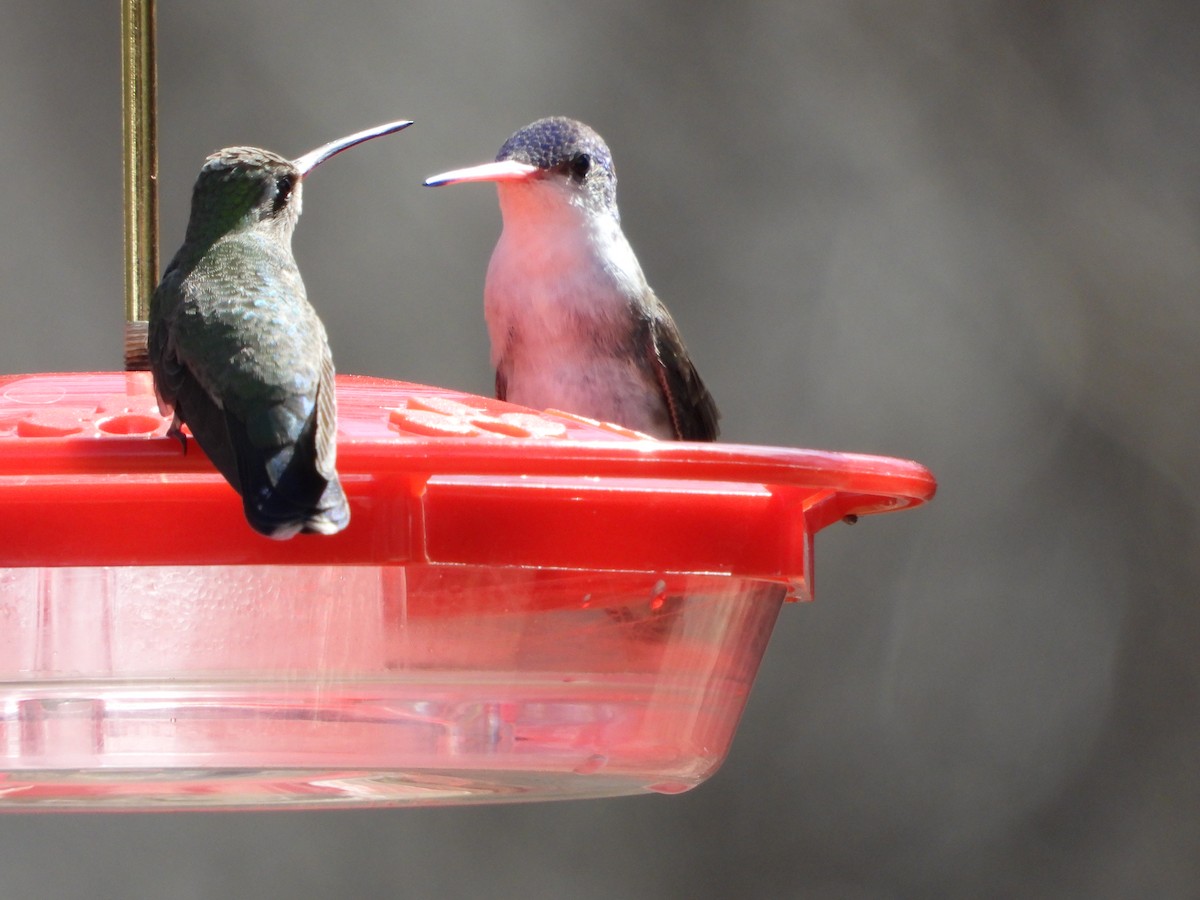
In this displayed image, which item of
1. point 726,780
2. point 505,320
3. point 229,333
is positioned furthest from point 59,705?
point 726,780

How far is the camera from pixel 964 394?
4301 millimetres

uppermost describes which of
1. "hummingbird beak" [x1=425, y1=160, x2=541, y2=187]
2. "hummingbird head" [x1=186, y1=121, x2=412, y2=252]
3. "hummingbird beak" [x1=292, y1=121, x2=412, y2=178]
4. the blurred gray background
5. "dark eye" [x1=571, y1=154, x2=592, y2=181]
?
"hummingbird beak" [x1=292, y1=121, x2=412, y2=178]

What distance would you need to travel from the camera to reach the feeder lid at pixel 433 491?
1.21 meters

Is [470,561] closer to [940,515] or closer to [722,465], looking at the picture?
[722,465]

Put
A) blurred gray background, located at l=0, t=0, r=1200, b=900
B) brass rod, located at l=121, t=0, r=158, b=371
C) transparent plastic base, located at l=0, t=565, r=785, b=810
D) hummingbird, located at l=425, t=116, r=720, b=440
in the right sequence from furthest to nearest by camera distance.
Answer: blurred gray background, located at l=0, t=0, r=1200, b=900, hummingbird, located at l=425, t=116, r=720, b=440, brass rod, located at l=121, t=0, r=158, b=371, transparent plastic base, located at l=0, t=565, r=785, b=810

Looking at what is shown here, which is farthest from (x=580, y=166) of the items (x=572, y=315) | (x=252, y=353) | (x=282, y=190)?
(x=252, y=353)

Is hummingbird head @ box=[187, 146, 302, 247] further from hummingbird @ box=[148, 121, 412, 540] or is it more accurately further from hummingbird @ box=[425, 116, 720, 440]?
hummingbird @ box=[425, 116, 720, 440]

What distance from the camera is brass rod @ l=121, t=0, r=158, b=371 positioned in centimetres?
152

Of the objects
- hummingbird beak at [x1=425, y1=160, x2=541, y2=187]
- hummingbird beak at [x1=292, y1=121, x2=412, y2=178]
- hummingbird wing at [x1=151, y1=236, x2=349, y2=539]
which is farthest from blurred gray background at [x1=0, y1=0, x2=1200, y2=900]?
hummingbird wing at [x1=151, y1=236, x2=349, y2=539]

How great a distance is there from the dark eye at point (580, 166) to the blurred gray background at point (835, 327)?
1.14 metres

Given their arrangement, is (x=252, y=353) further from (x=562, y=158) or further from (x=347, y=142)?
(x=562, y=158)

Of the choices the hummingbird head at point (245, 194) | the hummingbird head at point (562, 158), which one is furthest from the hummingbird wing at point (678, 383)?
the hummingbird head at point (245, 194)

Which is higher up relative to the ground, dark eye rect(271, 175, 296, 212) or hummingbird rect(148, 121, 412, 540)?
dark eye rect(271, 175, 296, 212)

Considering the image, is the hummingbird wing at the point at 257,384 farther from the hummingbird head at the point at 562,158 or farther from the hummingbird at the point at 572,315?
the hummingbird head at the point at 562,158
